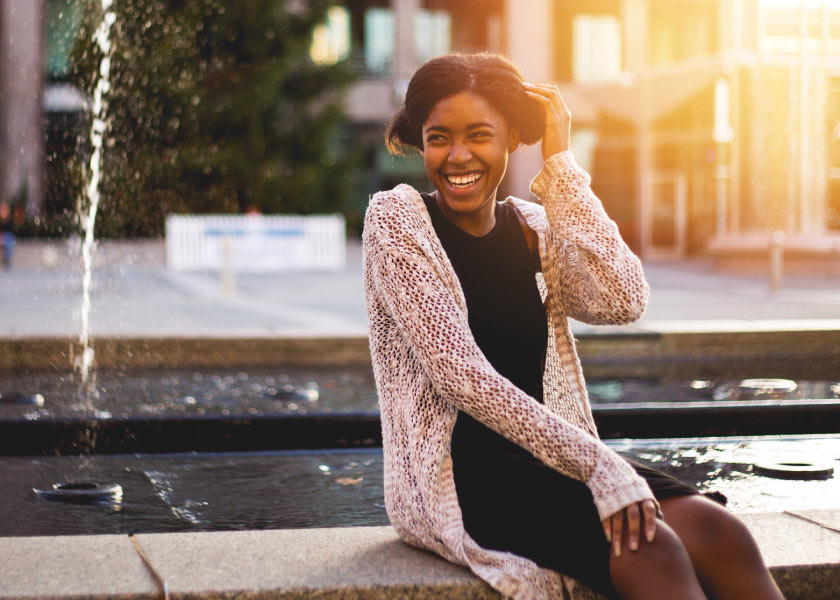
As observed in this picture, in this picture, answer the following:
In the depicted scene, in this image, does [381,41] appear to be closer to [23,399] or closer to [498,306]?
[23,399]

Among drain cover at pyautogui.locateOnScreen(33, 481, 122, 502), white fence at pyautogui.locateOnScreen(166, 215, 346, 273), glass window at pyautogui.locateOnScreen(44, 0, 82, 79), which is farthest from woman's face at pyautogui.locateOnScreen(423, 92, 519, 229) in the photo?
glass window at pyautogui.locateOnScreen(44, 0, 82, 79)

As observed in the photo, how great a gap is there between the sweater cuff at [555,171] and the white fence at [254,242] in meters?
21.1

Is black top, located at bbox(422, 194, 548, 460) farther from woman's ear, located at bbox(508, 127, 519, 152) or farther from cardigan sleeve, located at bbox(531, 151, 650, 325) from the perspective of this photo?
woman's ear, located at bbox(508, 127, 519, 152)

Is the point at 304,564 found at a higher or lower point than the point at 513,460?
lower

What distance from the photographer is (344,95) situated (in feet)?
106

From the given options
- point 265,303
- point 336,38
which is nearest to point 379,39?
point 336,38

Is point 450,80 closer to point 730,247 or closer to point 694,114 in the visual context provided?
point 730,247

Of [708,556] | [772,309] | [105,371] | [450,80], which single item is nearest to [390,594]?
[708,556]

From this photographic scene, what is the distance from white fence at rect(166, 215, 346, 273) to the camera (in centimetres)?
2452

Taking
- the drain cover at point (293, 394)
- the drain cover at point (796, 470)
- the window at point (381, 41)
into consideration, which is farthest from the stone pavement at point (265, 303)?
the window at point (381, 41)

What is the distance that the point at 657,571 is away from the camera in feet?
8.04

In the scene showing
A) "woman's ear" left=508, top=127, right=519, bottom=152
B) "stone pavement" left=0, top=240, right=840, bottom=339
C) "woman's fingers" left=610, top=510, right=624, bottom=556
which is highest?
"woman's ear" left=508, top=127, right=519, bottom=152

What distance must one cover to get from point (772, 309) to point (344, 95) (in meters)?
21.2

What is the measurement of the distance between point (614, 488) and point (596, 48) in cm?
3324
